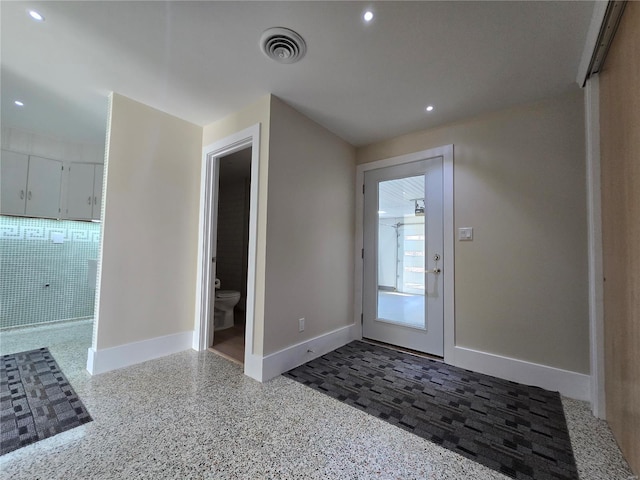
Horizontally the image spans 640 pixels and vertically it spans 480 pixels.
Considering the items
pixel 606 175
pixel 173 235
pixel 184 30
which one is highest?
pixel 184 30

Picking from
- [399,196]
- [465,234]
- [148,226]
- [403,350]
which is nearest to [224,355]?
[148,226]

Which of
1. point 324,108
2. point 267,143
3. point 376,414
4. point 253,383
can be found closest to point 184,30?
point 267,143

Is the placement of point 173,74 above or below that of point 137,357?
above

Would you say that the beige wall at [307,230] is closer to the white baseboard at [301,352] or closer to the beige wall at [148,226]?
the white baseboard at [301,352]

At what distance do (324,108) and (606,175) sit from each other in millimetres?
2085

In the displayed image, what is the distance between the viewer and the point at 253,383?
212cm

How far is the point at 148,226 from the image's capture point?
2.54 m

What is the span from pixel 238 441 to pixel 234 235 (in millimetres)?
3831

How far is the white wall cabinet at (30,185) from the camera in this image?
10.2 feet

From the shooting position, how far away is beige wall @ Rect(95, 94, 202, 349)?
2.32m

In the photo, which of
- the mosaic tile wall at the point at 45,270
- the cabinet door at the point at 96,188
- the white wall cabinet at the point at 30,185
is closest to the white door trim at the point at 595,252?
the mosaic tile wall at the point at 45,270

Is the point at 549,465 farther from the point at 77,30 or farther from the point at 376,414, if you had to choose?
the point at 77,30

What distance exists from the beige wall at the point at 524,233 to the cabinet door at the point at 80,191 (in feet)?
15.0

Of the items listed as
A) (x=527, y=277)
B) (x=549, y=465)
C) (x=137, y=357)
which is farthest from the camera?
(x=137, y=357)
